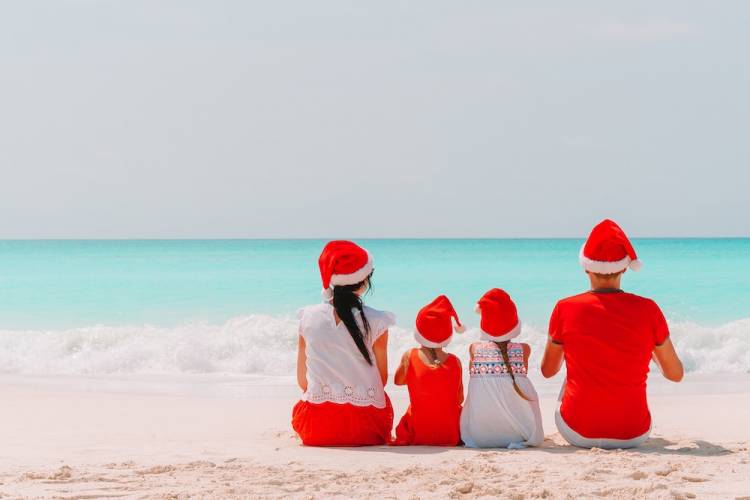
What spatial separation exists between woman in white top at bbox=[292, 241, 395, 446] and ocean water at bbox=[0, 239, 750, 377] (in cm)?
508

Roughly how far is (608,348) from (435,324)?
927 mm

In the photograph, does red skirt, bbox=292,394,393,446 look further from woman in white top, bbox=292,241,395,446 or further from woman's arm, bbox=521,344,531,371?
woman's arm, bbox=521,344,531,371

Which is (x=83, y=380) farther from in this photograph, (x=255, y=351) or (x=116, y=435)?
(x=116, y=435)

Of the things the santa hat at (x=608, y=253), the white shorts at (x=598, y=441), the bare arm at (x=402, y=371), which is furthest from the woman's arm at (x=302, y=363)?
the santa hat at (x=608, y=253)

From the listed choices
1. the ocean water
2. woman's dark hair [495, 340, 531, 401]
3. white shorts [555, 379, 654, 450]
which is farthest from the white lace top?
the ocean water

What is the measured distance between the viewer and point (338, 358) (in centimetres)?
511

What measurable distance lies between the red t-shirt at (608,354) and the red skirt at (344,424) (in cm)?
107

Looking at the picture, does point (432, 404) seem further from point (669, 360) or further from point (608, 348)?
point (669, 360)

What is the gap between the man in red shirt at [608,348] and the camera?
479 cm

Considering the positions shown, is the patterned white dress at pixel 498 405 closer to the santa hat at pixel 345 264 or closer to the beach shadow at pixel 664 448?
the beach shadow at pixel 664 448

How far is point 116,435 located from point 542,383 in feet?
13.8

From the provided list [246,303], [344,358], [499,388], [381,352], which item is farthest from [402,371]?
[246,303]

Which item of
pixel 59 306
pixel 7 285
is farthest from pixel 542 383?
pixel 7 285

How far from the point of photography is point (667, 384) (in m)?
8.77
